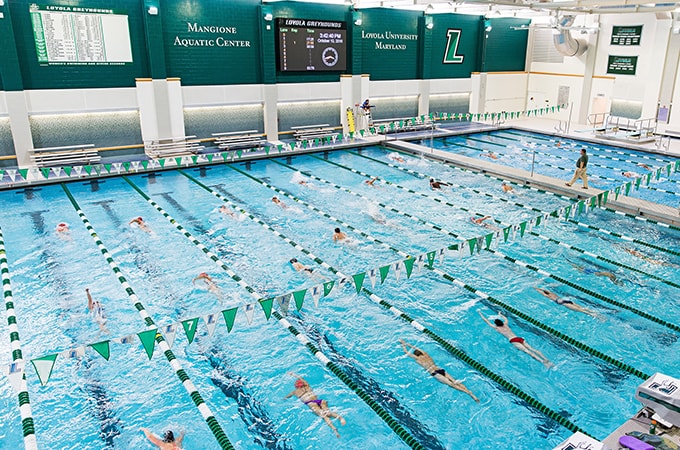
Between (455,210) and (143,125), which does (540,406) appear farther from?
(143,125)

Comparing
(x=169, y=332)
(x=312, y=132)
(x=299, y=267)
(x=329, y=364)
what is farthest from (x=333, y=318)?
(x=312, y=132)

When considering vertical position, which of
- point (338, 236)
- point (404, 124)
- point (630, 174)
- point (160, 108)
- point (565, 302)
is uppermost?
point (160, 108)

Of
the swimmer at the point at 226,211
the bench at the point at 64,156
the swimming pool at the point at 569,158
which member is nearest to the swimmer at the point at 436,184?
the swimming pool at the point at 569,158

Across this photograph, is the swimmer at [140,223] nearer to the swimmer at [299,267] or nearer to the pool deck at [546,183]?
the swimmer at [299,267]

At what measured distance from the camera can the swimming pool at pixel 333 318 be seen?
4.84 meters

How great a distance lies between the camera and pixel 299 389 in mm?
5207

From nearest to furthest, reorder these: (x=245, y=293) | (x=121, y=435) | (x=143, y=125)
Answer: (x=121, y=435)
(x=245, y=293)
(x=143, y=125)

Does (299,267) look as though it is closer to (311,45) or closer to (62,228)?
(62,228)

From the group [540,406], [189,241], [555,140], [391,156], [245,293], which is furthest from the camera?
[555,140]

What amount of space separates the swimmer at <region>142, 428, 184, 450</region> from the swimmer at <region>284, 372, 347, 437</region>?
1088 mm

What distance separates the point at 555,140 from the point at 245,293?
14419 millimetres

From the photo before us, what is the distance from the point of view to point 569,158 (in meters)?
15.3

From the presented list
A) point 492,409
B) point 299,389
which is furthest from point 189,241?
point 492,409

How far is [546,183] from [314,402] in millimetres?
8850
